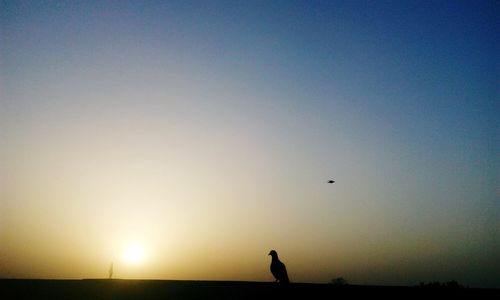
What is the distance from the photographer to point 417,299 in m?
7.45

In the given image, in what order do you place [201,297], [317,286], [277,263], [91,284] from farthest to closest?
1. [277,263]
2. [317,286]
3. [91,284]
4. [201,297]

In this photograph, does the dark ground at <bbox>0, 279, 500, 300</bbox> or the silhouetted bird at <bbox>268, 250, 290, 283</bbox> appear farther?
the silhouetted bird at <bbox>268, 250, 290, 283</bbox>

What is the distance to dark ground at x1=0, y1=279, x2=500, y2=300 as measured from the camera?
714 cm

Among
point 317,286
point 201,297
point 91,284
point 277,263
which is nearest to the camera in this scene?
point 201,297

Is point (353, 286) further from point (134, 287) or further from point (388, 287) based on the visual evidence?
point (134, 287)

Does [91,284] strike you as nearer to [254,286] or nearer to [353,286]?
[254,286]

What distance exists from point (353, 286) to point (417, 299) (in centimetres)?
156

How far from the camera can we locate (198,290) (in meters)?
7.63

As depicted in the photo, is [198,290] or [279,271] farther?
[279,271]

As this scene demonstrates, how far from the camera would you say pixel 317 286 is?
Result: 827 centimetres

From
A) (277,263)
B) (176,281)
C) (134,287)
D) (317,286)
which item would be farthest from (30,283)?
(277,263)

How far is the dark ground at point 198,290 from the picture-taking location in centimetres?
714

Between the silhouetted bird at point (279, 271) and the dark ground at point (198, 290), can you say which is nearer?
the dark ground at point (198, 290)

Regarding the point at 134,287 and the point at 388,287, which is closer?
the point at 134,287
